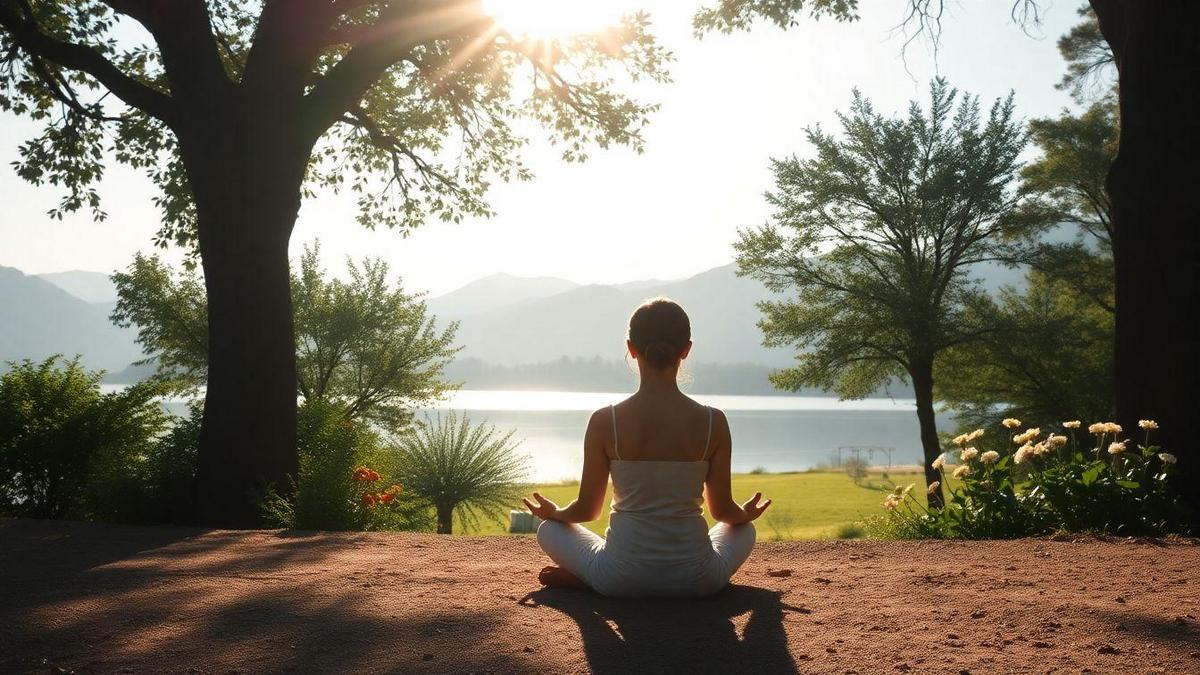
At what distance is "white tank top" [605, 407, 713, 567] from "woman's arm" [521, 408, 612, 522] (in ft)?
0.19

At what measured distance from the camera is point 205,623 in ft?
13.8

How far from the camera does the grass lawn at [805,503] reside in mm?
25952

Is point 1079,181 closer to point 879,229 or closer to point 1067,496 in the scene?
point 879,229

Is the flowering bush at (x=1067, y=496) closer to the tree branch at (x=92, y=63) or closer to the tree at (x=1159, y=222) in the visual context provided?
the tree at (x=1159, y=222)

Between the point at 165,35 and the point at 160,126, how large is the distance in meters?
5.27

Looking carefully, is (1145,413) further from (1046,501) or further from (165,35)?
(165,35)

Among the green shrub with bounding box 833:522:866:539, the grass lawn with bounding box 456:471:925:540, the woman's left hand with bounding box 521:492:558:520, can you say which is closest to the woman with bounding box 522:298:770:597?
the woman's left hand with bounding box 521:492:558:520

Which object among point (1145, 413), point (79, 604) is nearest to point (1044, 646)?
point (79, 604)

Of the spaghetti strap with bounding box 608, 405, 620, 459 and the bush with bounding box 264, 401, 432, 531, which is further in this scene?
the bush with bounding box 264, 401, 432, 531

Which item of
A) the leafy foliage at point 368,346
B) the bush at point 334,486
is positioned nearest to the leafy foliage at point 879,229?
the leafy foliage at point 368,346

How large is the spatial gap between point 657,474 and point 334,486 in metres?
5.07

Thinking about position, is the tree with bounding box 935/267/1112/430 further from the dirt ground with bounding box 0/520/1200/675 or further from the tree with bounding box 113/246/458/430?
the dirt ground with bounding box 0/520/1200/675

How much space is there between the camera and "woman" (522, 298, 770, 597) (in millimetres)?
4426

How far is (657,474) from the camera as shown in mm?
4484
